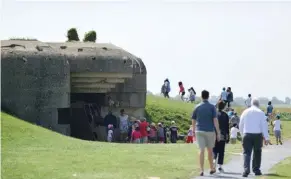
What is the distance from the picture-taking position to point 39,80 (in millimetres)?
29719

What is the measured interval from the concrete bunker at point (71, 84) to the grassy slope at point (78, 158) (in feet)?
11.1

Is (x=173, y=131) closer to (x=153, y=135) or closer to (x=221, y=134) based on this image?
(x=153, y=135)

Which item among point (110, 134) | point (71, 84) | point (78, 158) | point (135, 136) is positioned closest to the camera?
point (78, 158)

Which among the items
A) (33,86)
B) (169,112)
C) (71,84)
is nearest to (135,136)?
(33,86)

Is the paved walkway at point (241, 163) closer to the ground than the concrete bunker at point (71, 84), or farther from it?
closer to the ground

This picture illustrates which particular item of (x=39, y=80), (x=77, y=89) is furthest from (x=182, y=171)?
(x=77, y=89)

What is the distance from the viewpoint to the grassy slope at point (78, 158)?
1694 cm

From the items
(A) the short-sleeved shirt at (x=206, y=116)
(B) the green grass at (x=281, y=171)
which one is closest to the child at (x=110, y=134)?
(B) the green grass at (x=281, y=171)

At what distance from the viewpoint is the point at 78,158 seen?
19.6m

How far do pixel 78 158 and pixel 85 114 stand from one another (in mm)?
14981

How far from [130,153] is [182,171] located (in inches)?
155

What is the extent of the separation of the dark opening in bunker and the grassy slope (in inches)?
325

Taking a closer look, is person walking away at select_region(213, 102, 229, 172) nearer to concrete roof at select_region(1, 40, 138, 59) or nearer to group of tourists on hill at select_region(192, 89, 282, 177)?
group of tourists on hill at select_region(192, 89, 282, 177)

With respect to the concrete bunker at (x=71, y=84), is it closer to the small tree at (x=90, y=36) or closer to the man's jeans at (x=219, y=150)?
the small tree at (x=90, y=36)
